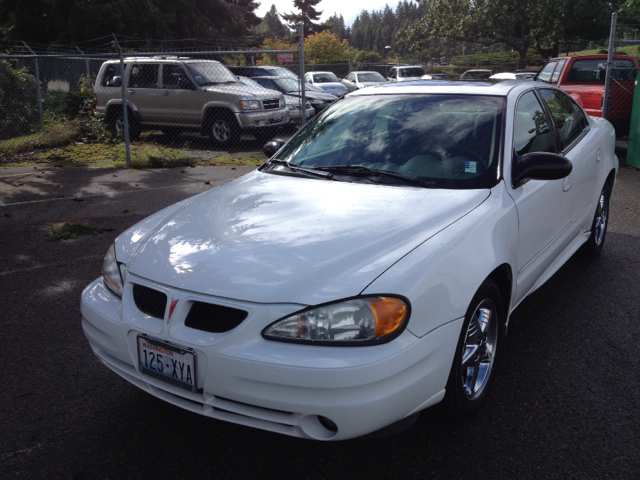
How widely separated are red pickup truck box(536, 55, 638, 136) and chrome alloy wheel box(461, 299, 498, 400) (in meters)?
8.73

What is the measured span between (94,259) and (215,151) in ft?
24.4

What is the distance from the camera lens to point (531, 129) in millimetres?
3951

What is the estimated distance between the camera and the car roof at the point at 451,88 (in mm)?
3899

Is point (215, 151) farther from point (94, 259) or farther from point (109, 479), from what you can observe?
point (109, 479)

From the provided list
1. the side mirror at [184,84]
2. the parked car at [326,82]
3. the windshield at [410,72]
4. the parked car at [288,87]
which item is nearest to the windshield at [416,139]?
the side mirror at [184,84]

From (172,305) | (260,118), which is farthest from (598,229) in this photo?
(260,118)

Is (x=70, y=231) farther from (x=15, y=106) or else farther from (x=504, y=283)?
(x=15, y=106)

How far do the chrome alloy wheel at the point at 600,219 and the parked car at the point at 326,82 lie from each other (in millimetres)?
17434

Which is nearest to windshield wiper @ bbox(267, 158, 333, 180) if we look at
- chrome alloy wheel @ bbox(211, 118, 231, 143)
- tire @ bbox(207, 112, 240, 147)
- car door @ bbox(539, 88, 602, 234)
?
car door @ bbox(539, 88, 602, 234)

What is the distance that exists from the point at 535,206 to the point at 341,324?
176 centimetres

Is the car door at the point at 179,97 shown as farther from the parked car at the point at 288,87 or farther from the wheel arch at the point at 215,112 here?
the parked car at the point at 288,87

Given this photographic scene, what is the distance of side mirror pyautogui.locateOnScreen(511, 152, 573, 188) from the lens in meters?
3.34

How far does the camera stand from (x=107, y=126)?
14016 millimetres

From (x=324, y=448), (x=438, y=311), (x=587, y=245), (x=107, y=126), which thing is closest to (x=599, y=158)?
(x=587, y=245)
